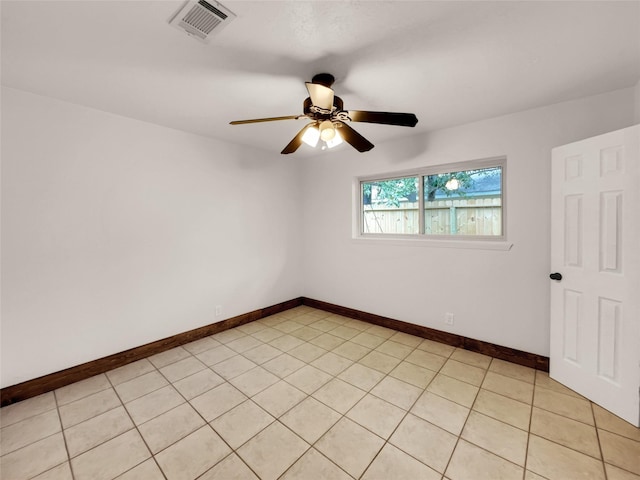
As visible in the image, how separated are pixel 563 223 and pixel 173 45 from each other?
3.16m

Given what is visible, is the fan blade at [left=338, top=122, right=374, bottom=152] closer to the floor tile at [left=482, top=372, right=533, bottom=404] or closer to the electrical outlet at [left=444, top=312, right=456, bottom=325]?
the electrical outlet at [left=444, top=312, right=456, bottom=325]

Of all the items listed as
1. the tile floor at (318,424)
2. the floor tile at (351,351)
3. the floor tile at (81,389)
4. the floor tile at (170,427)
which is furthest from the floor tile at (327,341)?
the floor tile at (81,389)

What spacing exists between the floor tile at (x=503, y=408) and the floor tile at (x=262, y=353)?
1877 millimetres

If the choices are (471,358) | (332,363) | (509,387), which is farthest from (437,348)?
(332,363)

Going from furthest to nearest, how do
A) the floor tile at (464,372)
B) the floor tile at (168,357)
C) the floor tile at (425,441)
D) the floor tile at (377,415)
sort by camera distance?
the floor tile at (168,357)
the floor tile at (464,372)
the floor tile at (377,415)
the floor tile at (425,441)

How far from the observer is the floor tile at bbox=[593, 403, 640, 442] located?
173 cm

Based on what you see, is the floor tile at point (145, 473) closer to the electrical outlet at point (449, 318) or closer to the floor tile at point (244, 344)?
the floor tile at point (244, 344)

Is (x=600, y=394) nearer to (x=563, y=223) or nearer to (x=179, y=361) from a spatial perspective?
(x=563, y=223)

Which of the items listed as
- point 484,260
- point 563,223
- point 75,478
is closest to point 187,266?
point 75,478

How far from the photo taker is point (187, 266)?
314 cm

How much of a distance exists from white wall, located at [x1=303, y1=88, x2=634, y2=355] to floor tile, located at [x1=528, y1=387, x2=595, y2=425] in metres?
0.46

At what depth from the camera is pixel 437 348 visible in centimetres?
296

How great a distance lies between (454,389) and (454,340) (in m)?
0.85

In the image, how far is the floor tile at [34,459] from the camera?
4.99 ft
